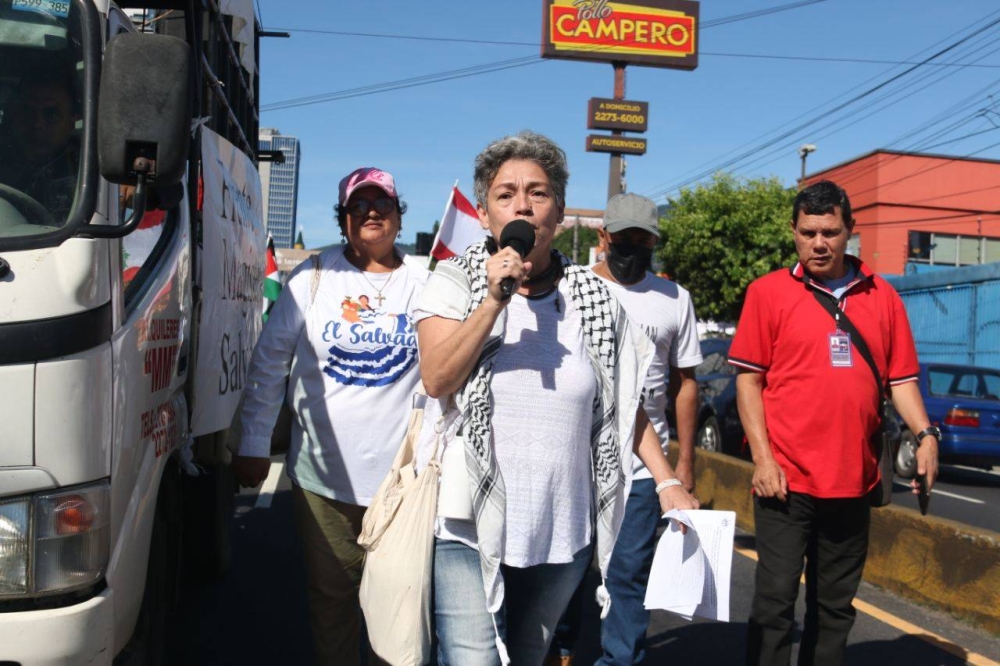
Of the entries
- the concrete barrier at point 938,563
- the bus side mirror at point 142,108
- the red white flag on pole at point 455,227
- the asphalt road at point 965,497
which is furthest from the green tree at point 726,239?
the bus side mirror at point 142,108

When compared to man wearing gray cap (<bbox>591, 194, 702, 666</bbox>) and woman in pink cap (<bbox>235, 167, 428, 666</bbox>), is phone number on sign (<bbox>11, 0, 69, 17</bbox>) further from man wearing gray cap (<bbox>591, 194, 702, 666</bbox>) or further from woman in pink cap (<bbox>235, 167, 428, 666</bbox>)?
man wearing gray cap (<bbox>591, 194, 702, 666</bbox>)

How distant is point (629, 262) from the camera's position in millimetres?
4449

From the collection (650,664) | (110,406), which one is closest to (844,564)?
(650,664)

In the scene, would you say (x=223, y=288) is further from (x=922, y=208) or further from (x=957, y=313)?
(x=922, y=208)

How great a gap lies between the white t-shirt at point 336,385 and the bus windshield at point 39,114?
1145 mm

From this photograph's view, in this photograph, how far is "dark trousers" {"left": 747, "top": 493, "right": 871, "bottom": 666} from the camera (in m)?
3.86

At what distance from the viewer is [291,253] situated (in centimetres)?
3447

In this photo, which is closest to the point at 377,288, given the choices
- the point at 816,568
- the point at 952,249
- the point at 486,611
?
the point at 486,611

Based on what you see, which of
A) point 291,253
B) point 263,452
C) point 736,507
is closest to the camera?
point 263,452

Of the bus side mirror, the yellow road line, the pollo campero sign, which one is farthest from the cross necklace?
the pollo campero sign

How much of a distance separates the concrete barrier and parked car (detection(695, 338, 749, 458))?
5.99m

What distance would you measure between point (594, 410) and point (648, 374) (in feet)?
5.08

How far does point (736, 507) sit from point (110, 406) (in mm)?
6305

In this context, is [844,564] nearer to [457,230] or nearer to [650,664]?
[650,664]
